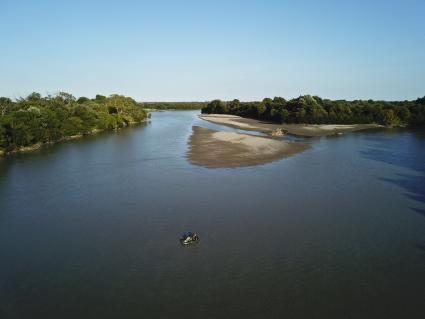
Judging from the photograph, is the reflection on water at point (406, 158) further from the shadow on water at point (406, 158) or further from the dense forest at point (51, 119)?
the dense forest at point (51, 119)

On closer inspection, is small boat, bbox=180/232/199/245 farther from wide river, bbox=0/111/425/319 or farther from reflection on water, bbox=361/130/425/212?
reflection on water, bbox=361/130/425/212

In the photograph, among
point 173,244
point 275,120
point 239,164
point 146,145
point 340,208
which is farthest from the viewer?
point 275,120

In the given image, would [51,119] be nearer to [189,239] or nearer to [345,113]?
[189,239]

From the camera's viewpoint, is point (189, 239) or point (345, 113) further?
point (345, 113)

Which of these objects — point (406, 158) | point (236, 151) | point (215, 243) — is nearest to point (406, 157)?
point (406, 158)

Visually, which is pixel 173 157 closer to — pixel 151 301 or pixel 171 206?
pixel 171 206

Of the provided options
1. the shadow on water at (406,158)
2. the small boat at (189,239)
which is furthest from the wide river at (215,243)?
the small boat at (189,239)

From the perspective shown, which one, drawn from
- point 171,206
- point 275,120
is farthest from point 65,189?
point 275,120

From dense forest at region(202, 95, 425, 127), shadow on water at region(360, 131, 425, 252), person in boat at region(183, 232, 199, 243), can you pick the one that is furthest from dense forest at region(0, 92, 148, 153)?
shadow on water at region(360, 131, 425, 252)
